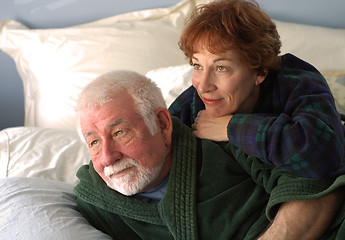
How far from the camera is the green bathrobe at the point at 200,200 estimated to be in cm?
116

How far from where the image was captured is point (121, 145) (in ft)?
3.88

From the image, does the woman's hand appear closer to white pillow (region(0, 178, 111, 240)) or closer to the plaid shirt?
the plaid shirt

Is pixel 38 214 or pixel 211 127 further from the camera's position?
pixel 211 127

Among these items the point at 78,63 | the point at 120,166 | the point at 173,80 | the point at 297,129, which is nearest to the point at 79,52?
the point at 78,63

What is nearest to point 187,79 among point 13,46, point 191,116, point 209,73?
point 191,116

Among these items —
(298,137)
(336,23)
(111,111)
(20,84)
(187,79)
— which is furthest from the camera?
(20,84)

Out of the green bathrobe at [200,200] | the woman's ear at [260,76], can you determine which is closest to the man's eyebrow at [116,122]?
the green bathrobe at [200,200]

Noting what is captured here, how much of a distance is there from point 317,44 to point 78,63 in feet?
4.22

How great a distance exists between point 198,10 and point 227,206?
0.63 m

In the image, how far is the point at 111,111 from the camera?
1182mm

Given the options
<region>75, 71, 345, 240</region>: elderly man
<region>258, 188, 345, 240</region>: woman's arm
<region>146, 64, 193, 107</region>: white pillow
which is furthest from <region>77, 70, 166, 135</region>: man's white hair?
<region>146, 64, 193, 107</region>: white pillow

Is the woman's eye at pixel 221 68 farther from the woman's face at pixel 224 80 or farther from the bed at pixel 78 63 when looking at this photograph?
the bed at pixel 78 63

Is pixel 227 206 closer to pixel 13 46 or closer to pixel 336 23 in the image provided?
pixel 336 23

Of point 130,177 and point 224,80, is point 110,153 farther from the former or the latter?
point 224,80
